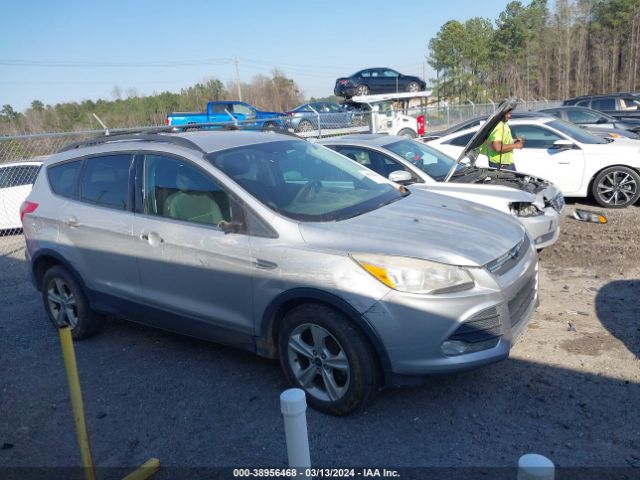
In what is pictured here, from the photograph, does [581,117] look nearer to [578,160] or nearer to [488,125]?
[578,160]

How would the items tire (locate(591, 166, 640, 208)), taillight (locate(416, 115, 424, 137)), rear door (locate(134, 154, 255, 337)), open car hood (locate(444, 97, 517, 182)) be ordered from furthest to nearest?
taillight (locate(416, 115, 424, 137)) < tire (locate(591, 166, 640, 208)) < open car hood (locate(444, 97, 517, 182)) < rear door (locate(134, 154, 255, 337))

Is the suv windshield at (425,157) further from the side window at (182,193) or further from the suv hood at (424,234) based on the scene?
the side window at (182,193)

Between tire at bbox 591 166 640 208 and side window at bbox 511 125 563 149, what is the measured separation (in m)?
0.97

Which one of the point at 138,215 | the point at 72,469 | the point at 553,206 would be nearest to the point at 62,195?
the point at 138,215

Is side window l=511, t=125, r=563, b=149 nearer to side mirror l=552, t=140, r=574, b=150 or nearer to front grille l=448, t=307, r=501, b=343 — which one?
side mirror l=552, t=140, r=574, b=150

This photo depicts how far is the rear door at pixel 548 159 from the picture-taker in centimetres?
881

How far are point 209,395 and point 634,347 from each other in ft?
10.5

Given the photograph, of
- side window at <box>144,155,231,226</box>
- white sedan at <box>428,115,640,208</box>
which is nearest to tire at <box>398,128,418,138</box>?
white sedan at <box>428,115,640,208</box>

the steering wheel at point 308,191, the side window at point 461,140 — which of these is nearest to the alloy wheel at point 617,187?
the side window at point 461,140

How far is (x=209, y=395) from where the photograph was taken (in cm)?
388

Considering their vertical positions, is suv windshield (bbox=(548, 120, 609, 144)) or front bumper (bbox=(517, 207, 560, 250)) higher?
suv windshield (bbox=(548, 120, 609, 144))

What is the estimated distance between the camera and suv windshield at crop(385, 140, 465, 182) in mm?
7035

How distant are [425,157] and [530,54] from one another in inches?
2263

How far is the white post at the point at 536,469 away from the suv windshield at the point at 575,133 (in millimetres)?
8511
